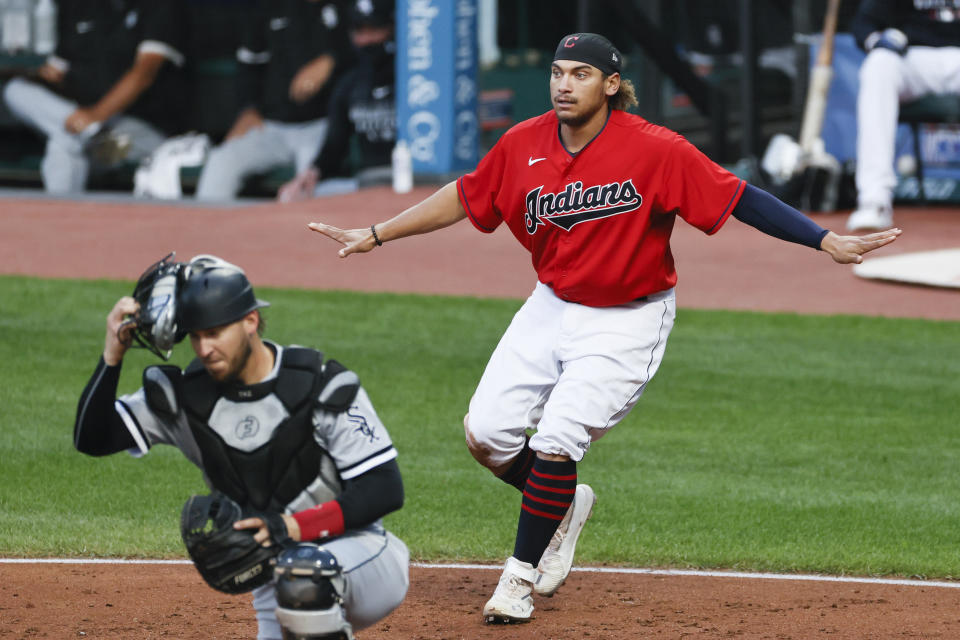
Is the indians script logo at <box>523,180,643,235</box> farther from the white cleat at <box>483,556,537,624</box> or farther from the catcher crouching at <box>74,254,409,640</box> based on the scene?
the catcher crouching at <box>74,254,409,640</box>

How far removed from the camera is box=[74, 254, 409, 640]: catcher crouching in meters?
4.07

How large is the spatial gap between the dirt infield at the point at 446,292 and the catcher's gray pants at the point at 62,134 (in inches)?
45.1

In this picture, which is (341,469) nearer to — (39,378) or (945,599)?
(945,599)

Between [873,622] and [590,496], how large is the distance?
45.1 inches

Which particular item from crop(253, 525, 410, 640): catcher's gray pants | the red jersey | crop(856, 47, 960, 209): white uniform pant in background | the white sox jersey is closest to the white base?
crop(856, 47, 960, 209): white uniform pant in background

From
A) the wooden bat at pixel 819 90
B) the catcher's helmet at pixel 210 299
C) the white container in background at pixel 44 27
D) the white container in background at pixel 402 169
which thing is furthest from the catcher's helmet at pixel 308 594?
the white container in background at pixel 44 27

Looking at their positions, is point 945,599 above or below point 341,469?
below

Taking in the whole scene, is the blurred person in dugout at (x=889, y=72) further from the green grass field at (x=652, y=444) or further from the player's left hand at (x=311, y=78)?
the player's left hand at (x=311, y=78)

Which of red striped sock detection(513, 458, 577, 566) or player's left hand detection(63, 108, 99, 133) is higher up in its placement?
red striped sock detection(513, 458, 577, 566)

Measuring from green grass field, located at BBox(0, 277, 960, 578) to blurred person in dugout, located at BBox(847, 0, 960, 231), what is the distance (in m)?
2.99

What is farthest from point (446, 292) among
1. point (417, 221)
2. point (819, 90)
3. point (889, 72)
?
point (417, 221)

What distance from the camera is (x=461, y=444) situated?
8.44 m

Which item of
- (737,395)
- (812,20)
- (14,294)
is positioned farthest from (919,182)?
(14,294)

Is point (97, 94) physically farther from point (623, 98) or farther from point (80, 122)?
point (623, 98)
